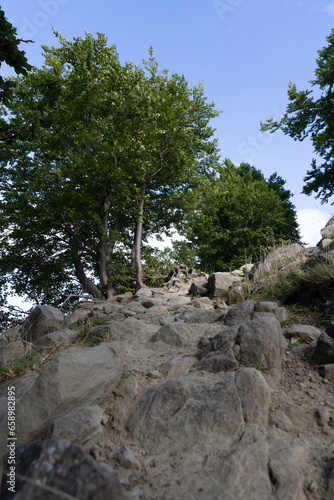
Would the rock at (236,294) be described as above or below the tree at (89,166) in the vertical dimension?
below

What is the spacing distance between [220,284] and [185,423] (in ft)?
18.3

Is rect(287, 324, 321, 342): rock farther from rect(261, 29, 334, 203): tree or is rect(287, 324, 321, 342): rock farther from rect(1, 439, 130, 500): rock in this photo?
rect(261, 29, 334, 203): tree

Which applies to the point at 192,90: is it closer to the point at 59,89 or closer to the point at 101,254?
the point at 59,89

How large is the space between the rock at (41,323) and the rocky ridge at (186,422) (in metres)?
1.55

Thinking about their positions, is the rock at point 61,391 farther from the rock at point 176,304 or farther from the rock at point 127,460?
the rock at point 176,304

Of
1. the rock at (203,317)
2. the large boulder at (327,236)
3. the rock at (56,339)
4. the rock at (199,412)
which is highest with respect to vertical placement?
the large boulder at (327,236)

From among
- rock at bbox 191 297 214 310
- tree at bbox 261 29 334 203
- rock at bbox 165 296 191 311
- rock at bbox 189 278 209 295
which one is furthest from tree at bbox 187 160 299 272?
rock at bbox 191 297 214 310

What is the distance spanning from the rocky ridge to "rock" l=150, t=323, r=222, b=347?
279 mm

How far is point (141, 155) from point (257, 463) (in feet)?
34.6

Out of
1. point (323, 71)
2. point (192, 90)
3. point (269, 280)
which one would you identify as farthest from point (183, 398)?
point (323, 71)

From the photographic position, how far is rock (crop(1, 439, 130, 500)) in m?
1.36

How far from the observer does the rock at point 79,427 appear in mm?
2164

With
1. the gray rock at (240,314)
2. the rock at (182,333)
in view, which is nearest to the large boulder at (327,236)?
the gray rock at (240,314)

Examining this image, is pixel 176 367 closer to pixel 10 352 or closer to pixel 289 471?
pixel 289 471
